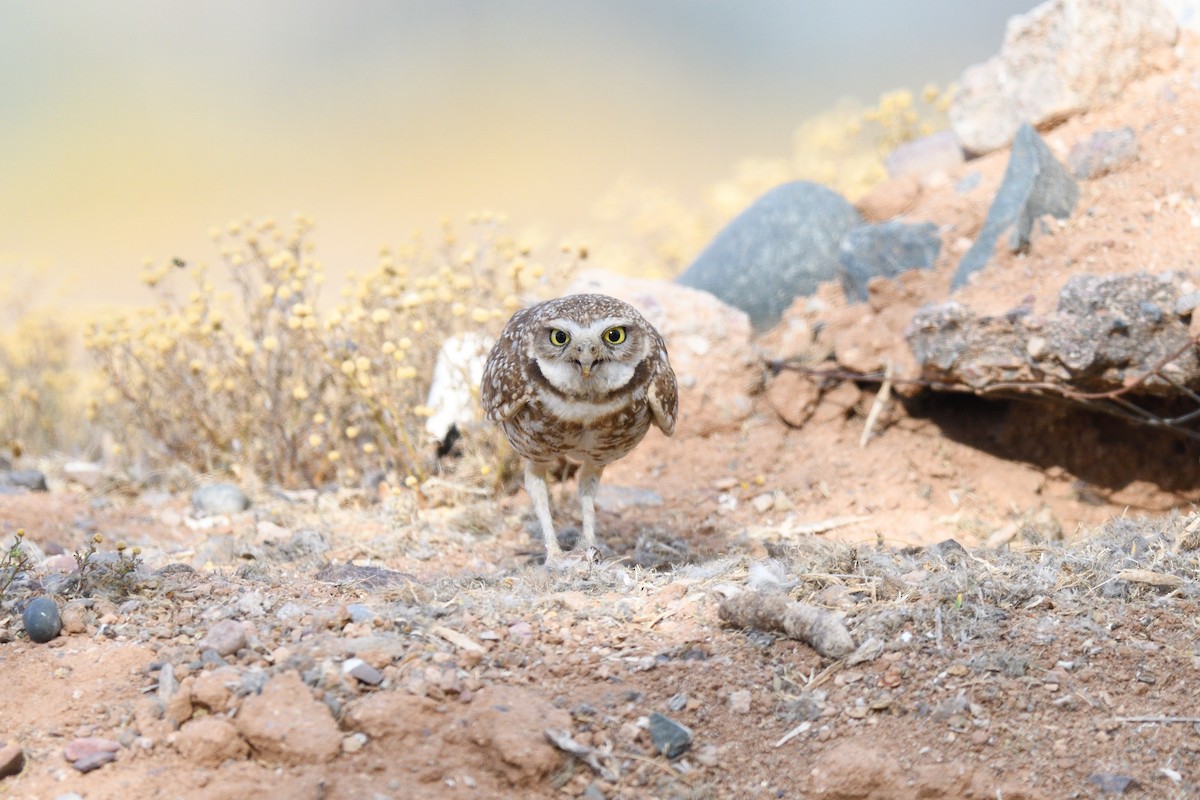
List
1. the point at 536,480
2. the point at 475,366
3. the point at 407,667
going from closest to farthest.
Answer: the point at 407,667 → the point at 536,480 → the point at 475,366

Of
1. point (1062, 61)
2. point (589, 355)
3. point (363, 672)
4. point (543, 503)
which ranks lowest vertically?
point (363, 672)

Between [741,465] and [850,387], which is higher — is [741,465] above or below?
below

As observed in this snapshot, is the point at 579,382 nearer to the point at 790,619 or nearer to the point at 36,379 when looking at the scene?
the point at 790,619

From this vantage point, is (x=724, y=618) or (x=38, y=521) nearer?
(x=724, y=618)

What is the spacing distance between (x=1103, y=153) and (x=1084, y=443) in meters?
1.90

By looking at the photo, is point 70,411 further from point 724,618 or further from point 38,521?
point 724,618

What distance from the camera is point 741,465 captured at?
7078mm

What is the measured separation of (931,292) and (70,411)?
25.7 ft

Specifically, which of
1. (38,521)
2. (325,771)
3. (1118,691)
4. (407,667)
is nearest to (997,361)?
(1118,691)

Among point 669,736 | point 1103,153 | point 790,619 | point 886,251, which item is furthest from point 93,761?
point 1103,153

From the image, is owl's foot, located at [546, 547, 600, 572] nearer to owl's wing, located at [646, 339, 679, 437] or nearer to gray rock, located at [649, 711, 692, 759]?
owl's wing, located at [646, 339, 679, 437]

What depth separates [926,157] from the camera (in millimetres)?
8516

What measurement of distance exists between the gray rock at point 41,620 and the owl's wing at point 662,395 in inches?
93.9

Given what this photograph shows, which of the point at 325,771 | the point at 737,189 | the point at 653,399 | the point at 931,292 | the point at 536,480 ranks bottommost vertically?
the point at 325,771
